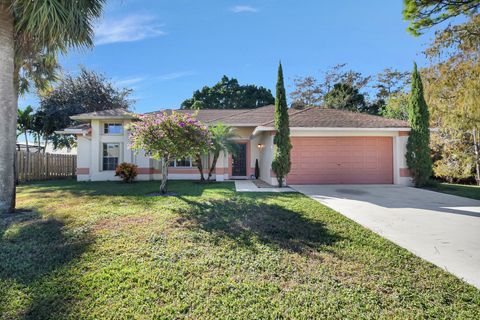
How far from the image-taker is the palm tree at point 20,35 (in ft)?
19.2

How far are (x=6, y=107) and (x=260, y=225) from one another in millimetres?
7384

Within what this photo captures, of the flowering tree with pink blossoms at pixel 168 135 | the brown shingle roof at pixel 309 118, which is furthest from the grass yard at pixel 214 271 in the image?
the brown shingle roof at pixel 309 118

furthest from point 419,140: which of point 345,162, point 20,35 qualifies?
point 20,35

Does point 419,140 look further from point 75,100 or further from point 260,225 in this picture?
point 75,100

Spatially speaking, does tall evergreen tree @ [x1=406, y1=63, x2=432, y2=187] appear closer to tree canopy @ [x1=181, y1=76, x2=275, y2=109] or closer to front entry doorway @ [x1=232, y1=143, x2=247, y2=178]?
front entry doorway @ [x1=232, y1=143, x2=247, y2=178]

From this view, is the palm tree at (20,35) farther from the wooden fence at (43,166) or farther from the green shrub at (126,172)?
the wooden fence at (43,166)

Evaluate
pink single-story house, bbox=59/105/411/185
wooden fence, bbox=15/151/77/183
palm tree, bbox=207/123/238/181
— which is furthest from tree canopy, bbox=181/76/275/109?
palm tree, bbox=207/123/238/181

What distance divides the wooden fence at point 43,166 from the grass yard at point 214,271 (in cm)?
1154

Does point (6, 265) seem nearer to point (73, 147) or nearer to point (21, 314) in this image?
point (21, 314)

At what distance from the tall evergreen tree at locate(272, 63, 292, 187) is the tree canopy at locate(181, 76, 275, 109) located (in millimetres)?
22376

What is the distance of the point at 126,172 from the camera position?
13.6m

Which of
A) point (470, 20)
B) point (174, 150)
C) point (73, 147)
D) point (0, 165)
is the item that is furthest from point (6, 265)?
point (73, 147)

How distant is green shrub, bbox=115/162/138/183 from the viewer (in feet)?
44.6

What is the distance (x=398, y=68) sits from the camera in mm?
26219
